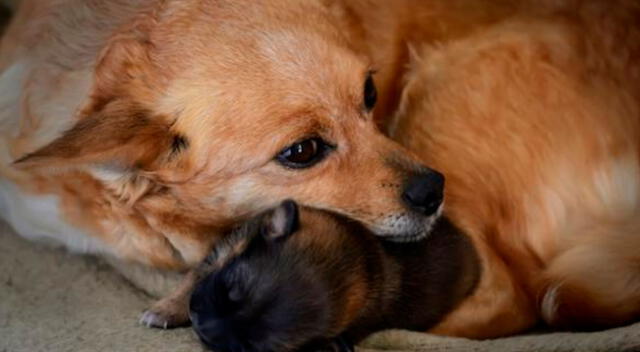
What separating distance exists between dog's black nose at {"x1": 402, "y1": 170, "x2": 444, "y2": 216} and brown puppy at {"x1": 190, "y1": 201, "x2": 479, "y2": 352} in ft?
0.36

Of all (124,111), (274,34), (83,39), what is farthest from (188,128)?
(83,39)

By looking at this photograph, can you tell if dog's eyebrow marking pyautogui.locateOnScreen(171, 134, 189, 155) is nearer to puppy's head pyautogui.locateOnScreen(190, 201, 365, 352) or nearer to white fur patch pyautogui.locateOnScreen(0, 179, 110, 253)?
puppy's head pyautogui.locateOnScreen(190, 201, 365, 352)

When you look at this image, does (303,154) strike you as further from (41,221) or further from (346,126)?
(41,221)

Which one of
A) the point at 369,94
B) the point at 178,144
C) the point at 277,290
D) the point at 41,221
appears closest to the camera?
the point at 277,290

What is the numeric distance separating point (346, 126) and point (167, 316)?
0.57 m

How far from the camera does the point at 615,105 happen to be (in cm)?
215

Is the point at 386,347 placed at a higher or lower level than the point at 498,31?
lower

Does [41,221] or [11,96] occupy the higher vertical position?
[11,96]

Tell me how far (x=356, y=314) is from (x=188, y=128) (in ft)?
1.67

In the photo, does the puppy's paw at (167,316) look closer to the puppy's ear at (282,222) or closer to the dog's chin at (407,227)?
the puppy's ear at (282,222)

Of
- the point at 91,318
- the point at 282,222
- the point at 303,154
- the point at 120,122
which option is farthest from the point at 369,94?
the point at 91,318

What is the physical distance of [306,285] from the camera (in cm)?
173

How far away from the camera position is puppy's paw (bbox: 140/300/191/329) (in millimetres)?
2021

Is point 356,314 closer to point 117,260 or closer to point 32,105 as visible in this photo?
point 117,260
